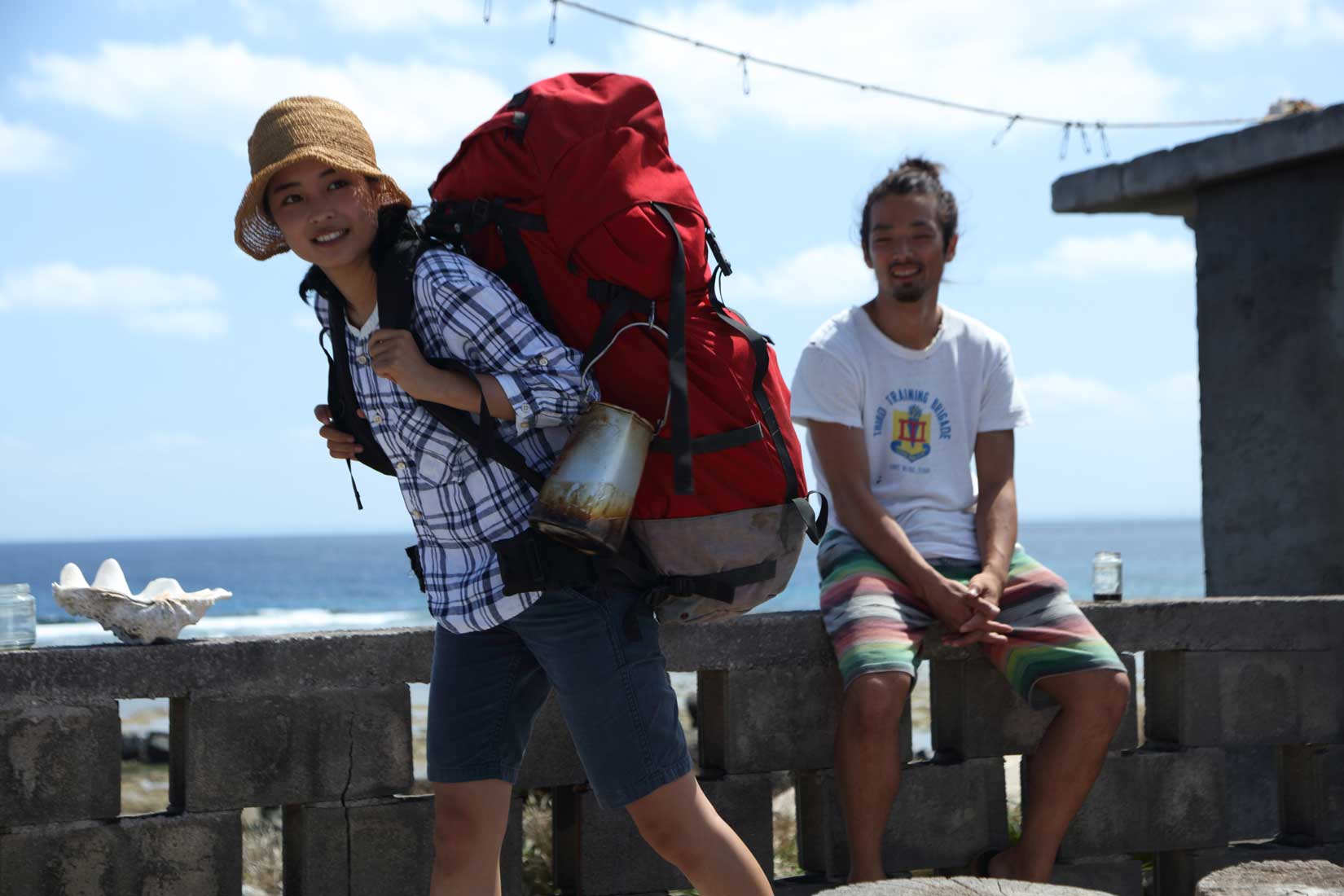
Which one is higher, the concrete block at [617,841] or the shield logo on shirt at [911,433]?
the shield logo on shirt at [911,433]

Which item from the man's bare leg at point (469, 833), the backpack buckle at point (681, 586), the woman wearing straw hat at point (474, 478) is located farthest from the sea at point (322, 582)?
the backpack buckle at point (681, 586)

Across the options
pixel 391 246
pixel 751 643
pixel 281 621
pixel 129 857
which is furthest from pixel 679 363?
pixel 281 621

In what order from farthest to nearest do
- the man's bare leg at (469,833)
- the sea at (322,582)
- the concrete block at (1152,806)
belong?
→ 1. the sea at (322,582)
2. the concrete block at (1152,806)
3. the man's bare leg at (469,833)

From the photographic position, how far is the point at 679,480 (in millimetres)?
2486

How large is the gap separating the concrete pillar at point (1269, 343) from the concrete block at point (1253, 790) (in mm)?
841

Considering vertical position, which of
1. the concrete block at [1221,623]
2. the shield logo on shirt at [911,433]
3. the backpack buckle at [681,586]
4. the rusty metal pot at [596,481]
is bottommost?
the concrete block at [1221,623]

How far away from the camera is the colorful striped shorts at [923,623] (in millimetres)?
3625

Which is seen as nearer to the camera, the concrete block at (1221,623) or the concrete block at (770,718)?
the concrete block at (770,718)

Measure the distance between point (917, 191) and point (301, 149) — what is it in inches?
84.8

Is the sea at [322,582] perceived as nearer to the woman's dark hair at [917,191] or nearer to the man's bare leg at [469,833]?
the woman's dark hair at [917,191]

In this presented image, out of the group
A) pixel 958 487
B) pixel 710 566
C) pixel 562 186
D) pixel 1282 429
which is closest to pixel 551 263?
pixel 562 186

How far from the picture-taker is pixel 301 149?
256 centimetres

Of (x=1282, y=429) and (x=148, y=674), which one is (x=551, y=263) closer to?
(x=148, y=674)

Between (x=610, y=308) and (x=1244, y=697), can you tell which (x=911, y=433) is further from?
(x=610, y=308)
